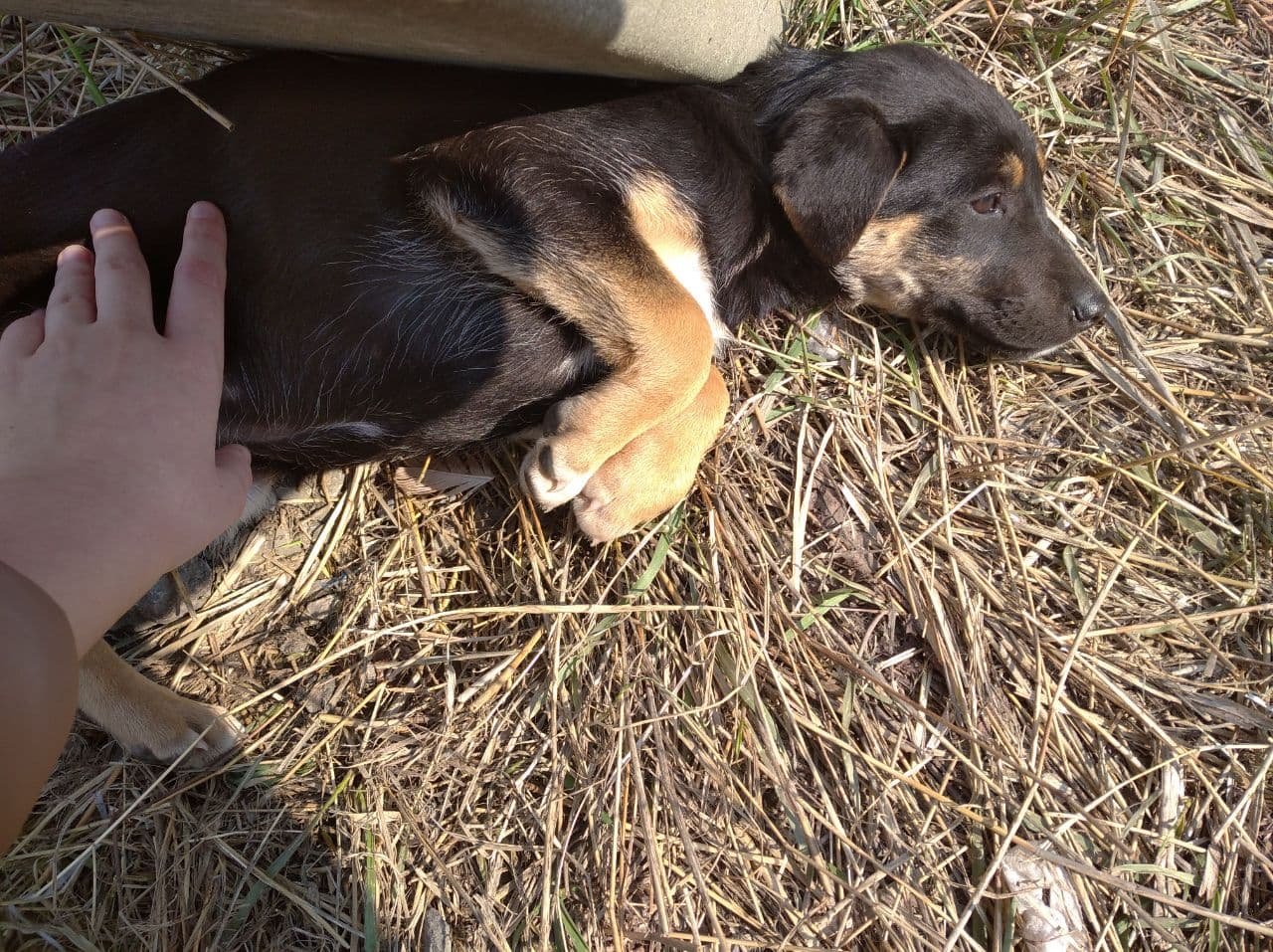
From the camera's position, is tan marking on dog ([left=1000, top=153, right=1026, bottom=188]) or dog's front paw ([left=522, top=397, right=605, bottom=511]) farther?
tan marking on dog ([left=1000, top=153, right=1026, bottom=188])

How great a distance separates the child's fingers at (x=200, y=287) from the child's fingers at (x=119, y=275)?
0.07 metres

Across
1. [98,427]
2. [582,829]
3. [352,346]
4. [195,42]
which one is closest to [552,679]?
[582,829]

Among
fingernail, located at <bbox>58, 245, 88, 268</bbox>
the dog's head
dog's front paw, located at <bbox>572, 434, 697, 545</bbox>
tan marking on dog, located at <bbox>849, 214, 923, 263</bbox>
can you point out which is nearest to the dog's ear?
the dog's head

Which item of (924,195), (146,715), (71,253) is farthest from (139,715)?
(924,195)

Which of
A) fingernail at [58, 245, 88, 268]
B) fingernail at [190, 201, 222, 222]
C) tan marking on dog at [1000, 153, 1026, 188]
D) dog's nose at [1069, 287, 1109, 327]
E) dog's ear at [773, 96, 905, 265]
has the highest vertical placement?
fingernail at [190, 201, 222, 222]

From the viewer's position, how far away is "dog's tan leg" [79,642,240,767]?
9.27 feet

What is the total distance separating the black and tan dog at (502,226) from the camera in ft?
8.39

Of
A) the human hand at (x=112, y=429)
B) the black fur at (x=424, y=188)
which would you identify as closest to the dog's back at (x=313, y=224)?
the black fur at (x=424, y=188)

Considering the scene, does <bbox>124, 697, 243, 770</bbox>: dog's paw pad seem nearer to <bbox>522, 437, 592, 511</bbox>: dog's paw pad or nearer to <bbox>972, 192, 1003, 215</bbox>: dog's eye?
<bbox>522, 437, 592, 511</bbox>: dog's paw pad

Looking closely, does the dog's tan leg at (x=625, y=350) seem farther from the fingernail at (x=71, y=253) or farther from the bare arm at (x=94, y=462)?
the fingernail at (x=71, y=253)

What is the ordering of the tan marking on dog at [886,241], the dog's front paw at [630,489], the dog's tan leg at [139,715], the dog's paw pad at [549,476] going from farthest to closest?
the tan marking on dog at [886,241] → the dog's tan leg at [139,715] → the dog's front paw at [630,489] → the dog's paw pad at [549,476]

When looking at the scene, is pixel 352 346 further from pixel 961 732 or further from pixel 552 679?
pixel 961 732

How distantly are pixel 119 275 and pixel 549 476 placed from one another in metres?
1.28

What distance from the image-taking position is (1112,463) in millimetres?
3188
